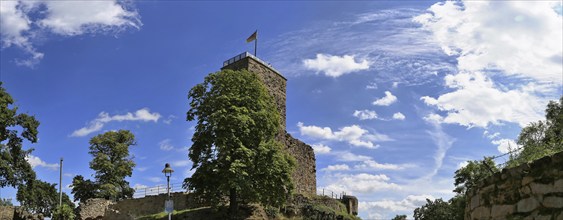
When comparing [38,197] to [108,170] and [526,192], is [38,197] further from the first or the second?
[526,192]

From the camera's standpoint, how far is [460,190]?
35.9m

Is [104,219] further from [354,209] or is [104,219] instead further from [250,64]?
[354,209]

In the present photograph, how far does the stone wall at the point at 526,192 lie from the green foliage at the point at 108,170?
120ft

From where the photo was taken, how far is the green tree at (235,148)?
25.2 meters

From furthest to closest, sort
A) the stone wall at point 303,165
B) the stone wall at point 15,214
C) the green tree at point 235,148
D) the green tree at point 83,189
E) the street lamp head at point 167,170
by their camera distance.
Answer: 1. the green tree at point 83,189
2. the stone wall at point 303,165
3. the stone wall at point 15,214
4. the green tree at point 235,148
5. the street lamp head at point 167,170

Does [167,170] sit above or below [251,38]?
below

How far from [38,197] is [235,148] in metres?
15.7

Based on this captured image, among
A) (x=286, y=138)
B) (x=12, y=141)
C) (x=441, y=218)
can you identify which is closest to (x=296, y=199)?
(x=286, y=138)

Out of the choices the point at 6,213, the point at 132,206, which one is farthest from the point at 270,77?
the point at 6,213

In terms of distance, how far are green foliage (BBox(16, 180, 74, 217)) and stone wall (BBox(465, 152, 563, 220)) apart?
101ft

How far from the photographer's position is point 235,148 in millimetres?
25891

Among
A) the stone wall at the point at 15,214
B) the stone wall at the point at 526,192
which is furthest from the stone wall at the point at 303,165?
the stone wall at the point at 526,192

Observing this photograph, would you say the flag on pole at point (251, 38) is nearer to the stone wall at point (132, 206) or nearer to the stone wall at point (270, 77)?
the stone wall at point (270, 77)

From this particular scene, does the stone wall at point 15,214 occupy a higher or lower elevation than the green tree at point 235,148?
lower
